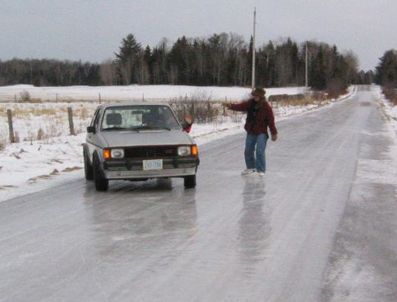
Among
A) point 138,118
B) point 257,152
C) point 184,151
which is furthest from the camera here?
point 257,152

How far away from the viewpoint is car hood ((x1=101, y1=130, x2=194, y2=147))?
9531mm

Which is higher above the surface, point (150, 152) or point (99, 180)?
point (150, 152)

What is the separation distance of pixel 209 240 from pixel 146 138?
3.64m

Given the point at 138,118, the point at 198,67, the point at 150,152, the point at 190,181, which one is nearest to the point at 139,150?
the point at 150,152

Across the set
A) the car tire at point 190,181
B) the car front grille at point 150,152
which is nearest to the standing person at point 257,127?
the car tire at point 190,181

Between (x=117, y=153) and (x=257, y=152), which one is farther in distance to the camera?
(x=257, y=152)

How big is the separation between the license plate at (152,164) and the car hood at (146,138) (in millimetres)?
276

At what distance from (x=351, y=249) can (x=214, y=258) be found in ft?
4.78

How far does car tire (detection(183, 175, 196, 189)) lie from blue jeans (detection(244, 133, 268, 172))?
197cm

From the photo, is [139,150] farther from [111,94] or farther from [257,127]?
[111,94]

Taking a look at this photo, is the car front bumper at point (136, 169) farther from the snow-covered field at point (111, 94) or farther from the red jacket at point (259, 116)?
the snow-covered field at point (111, 94)

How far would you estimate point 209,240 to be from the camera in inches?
255

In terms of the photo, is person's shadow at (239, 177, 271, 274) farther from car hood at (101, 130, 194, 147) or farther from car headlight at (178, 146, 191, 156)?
car hood at (101, 130, 194, 147)

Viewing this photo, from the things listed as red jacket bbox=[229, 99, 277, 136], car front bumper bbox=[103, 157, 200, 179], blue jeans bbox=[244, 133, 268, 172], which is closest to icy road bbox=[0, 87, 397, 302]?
car front bumper bbox=[103, 157, 200, 179]
